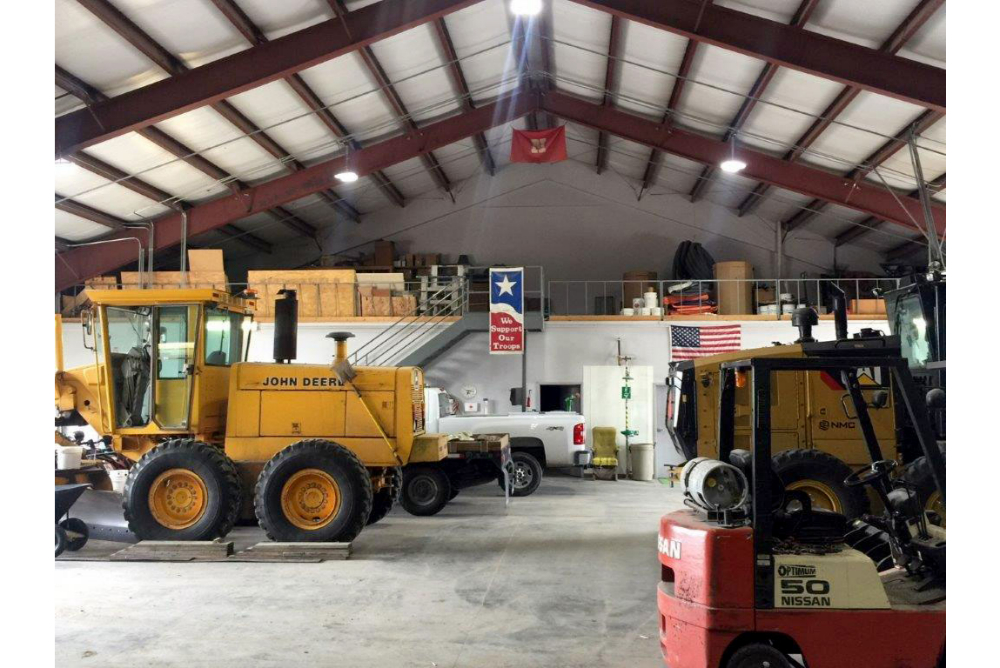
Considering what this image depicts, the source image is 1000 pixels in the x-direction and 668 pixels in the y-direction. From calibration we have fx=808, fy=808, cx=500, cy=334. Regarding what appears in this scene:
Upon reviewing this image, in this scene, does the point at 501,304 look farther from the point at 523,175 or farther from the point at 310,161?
the point at 523,175

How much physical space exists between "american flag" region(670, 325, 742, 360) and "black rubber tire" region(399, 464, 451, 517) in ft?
31.4

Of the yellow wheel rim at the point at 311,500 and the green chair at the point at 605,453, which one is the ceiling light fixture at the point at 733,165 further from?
the yellow wheel rim at the point at 311,500

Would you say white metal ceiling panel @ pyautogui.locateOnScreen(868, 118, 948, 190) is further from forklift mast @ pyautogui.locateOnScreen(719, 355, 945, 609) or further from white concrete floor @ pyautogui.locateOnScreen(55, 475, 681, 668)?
forklift mast @ pyautogui.locateOnScreen(719, 355, 945, 609)

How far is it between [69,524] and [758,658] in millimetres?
8055

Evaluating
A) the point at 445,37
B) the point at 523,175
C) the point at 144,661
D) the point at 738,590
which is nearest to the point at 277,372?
the point at 144,661

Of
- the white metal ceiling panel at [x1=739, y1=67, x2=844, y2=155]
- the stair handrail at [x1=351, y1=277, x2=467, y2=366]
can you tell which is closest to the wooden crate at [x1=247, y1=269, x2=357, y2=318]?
the stair handrail at [x1=351, y1=277, x2=467, y2=366]

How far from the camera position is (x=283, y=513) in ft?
30.6

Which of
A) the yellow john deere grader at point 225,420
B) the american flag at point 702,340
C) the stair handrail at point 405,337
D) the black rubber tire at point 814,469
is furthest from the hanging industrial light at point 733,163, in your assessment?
the black rubber tire at point 814,469

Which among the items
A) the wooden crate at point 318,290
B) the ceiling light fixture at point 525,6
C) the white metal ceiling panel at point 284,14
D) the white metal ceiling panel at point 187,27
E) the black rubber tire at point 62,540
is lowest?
the black rubber tire at point 62,540

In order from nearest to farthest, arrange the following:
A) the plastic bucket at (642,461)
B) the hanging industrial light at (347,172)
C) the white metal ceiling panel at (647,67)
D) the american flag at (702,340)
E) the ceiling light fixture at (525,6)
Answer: the ceiling light fixture at (525,6)
the white metal ceiling panel at (647,67)
the plastic bucket at (642,461)
the hanging industrial light at (347,172)
the american flag at (702,340)

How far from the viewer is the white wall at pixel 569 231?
2512cm

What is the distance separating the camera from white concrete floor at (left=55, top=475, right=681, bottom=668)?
570 cm

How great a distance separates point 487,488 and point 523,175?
12.6 meters

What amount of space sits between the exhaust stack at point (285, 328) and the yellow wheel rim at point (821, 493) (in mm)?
6363
